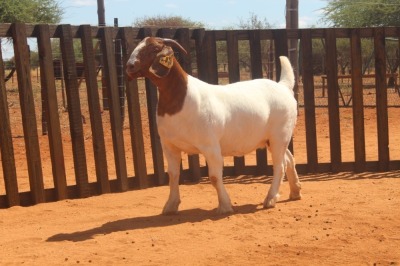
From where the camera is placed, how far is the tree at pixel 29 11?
114 ft

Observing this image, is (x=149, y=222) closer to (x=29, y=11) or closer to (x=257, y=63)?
(x=257, y=63)

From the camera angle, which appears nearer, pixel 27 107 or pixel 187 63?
pixel 27 107

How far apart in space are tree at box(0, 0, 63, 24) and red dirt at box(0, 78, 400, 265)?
26.3m

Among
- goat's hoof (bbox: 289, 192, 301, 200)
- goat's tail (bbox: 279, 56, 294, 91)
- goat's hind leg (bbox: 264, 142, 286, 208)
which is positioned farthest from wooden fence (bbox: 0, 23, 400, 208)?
goat's hind leg (bbox: 264, 142, 286, 208)

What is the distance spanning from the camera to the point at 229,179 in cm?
1030

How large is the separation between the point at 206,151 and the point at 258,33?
10.9 ft

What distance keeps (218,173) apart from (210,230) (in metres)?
0.88

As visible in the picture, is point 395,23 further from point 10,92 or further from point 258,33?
point 258,33

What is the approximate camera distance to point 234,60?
10383 millimetres

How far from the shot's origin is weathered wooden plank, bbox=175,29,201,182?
32.6 feet

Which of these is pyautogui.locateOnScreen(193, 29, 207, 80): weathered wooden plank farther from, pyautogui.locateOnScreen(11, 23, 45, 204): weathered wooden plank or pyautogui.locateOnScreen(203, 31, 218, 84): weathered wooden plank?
pyautogui.locateOnScreen(11, 23, 45, 204): weathered wooden plank

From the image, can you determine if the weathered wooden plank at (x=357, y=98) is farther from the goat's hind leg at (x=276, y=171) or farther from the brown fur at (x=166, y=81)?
the brown fur at (x=166, y=81)

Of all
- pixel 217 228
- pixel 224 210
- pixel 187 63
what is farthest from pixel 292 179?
pixel 187 63

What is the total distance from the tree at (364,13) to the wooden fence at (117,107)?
24.6 meters
